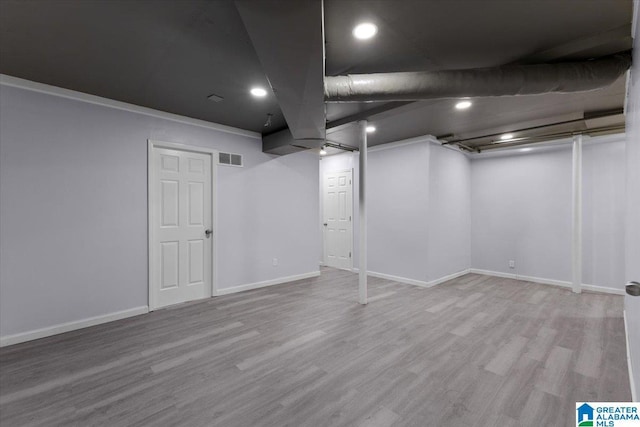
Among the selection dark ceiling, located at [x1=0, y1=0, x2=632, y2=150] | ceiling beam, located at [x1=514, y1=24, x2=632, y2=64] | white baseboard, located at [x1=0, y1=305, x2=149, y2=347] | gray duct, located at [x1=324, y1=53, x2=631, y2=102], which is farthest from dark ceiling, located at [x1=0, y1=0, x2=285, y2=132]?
white baseboard, located at [x1=0, y1=305, x2=149, y2=347]

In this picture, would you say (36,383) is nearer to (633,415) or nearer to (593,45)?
(633,415)

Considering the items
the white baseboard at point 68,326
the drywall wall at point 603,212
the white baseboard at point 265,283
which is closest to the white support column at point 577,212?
the drywall wall at point 603,212

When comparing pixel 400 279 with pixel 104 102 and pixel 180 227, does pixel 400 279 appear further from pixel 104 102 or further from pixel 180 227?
pixel 104 102

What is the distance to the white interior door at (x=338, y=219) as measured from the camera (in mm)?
6426

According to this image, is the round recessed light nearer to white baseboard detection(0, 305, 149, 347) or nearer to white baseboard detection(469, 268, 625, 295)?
white baseboard detection(0, 305, 149, 347)

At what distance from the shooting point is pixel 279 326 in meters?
3.24

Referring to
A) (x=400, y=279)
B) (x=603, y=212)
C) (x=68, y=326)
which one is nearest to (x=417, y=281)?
(x=400, y=279)

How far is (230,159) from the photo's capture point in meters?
4.57

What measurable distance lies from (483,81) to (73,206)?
14.7 ft

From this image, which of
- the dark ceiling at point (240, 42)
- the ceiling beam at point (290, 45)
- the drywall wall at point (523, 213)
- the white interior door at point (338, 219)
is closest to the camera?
the ceiling beam at point (290, 45)

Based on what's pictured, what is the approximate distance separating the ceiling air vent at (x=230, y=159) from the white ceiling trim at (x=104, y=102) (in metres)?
0.38

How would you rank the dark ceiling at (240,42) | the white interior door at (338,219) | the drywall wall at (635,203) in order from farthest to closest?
the white interior door at (338,219)
the dark ceiling at (240,42)
the drywall wall at (635,203)

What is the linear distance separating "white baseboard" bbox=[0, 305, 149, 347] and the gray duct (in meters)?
3.60

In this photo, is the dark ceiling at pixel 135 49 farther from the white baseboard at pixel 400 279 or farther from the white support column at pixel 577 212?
the white support column at pixel 577 212
